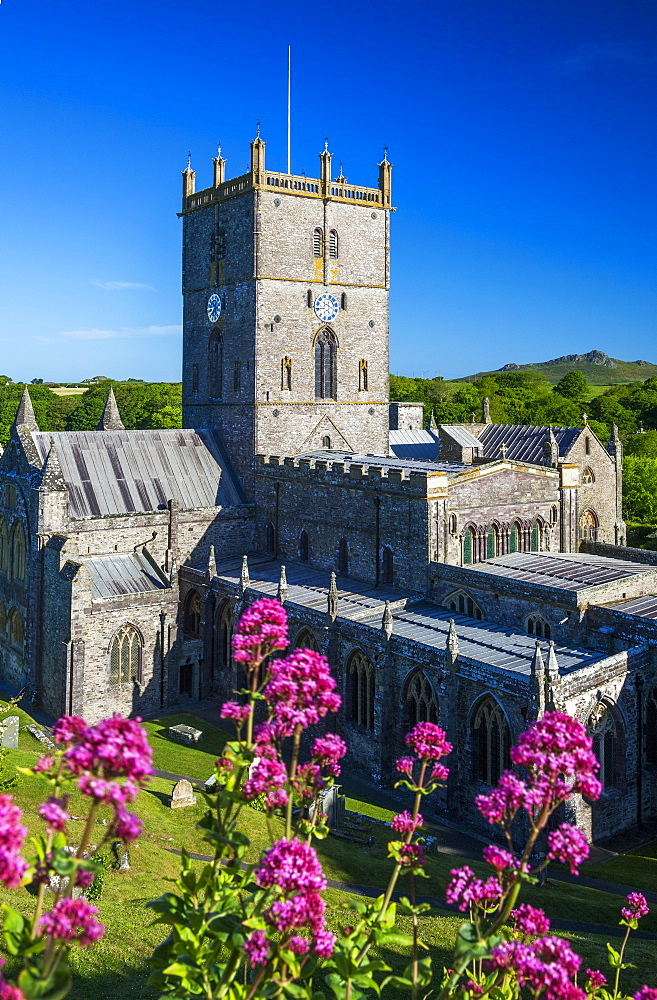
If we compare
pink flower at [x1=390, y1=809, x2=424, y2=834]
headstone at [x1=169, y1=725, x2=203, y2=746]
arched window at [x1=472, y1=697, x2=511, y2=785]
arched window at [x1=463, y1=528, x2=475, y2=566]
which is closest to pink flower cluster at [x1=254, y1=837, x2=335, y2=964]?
pink flower at [x1=390, y1=809, x2=424, y2=834]

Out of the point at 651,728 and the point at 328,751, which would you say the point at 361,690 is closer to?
the point at 651,728

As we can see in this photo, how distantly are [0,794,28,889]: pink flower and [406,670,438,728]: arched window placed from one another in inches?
1085

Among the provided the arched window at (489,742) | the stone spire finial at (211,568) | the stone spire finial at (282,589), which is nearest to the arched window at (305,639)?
the stone spire finial at (282,589)

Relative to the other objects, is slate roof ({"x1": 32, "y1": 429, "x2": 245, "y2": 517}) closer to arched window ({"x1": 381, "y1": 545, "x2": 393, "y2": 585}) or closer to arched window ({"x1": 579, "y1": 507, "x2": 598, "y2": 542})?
arched window ({"x1": 381, "y1": 545, "x2": 393, "y2": 585})

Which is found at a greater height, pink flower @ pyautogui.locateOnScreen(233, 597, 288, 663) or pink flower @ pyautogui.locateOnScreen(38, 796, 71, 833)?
pink flower @ pyautogui.locateOnScreen(233, 597, 288, 663)

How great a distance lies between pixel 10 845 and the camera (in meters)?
5.32

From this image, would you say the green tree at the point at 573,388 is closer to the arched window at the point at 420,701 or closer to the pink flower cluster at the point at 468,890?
the arched window at the point at 420,701

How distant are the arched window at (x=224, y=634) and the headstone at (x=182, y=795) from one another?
12142 mm

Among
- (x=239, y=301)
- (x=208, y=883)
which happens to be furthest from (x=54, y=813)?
(x=239, y=301)

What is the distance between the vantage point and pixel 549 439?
180 ft

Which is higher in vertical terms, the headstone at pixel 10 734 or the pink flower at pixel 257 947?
the pink flower at pixel 257 947

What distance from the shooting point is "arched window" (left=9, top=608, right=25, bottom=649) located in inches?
1791

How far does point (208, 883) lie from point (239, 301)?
145 ft

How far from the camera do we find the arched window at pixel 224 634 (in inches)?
1688
